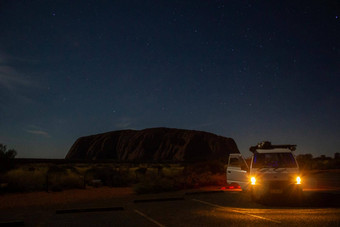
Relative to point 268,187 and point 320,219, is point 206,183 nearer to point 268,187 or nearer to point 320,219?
point 268,187

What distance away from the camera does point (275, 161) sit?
14219 mm

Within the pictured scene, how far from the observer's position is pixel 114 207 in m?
12.2

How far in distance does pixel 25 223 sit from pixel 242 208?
22.0 feet

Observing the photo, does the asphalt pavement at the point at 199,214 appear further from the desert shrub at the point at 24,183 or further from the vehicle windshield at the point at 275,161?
the desert shrub at the point at 24,183

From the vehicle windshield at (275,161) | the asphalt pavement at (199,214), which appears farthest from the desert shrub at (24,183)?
the vehicle windshield at (275,161)

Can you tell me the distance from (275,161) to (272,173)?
1358mm

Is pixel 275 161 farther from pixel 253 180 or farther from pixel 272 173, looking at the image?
pixel 253 180

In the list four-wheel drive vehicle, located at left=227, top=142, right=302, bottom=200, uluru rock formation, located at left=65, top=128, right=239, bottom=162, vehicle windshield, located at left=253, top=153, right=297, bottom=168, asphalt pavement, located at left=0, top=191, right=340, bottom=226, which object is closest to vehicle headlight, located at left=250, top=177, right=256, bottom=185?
four-wheel drive vehicle, located at left=227, top=142, right=302, bottom=200

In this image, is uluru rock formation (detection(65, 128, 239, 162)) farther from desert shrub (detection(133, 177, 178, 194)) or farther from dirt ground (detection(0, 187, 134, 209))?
dirt ground (detection(0, 187, 134, 209))

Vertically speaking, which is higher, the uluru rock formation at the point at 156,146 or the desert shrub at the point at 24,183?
the uluru rock formation at the point at 156,146

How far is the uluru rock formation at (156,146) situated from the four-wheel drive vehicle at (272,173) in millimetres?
95233

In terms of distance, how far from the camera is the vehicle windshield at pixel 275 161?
45.2ft

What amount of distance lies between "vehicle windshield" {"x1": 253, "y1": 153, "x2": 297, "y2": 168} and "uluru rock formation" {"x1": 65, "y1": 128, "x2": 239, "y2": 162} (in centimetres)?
9540

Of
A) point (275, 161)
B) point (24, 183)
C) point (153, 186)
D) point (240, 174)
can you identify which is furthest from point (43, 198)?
point (275, 161)
